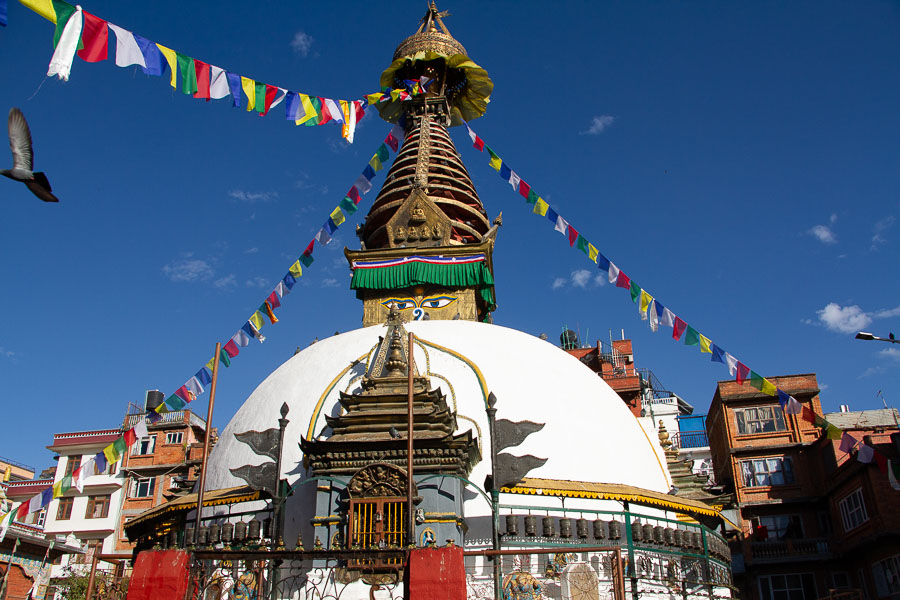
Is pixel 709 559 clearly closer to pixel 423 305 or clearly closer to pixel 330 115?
pixel 423 305

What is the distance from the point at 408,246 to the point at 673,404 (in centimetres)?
2262

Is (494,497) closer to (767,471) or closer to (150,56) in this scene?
(150,56)

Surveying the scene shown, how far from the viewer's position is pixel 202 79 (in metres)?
10.5

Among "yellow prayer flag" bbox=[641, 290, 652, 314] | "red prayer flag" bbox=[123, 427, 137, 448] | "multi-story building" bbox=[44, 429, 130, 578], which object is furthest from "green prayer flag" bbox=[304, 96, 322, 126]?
"multi-story building" bbox=[44, 429, 130, 578]

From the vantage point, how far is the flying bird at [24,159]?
6.37m

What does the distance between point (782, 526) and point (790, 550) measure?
119cm

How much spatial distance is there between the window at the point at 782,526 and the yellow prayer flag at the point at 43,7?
2174 cm

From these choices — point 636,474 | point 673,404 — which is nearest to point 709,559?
point 636,474

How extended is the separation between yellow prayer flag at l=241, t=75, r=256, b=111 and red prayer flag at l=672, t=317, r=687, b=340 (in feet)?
28.7

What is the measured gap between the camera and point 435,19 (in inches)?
1057

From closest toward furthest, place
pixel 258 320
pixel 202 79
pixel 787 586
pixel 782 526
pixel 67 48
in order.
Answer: pixel 67 48, pixel 202 79, pixel 258 320, pixel 787 586, pixel 782 526

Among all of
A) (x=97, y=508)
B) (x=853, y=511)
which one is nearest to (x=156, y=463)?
(x=97, y=508)

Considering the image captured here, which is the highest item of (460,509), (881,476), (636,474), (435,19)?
(435,19)

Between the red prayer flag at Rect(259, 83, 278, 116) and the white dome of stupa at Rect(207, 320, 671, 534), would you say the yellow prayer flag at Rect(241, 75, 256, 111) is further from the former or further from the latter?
the white dome of stupa at Rect(207, 320, 671, 534)
